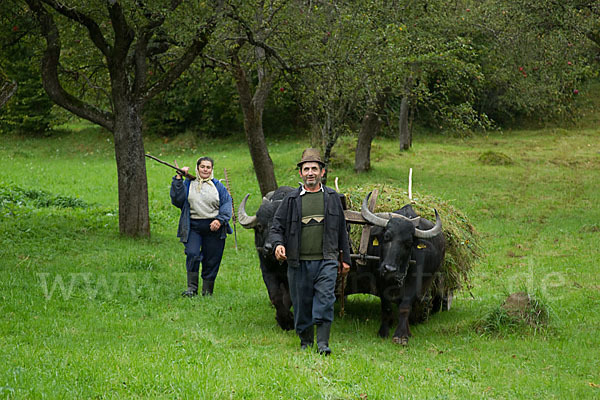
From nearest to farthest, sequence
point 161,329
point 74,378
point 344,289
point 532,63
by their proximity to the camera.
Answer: point 74,378 < point 161,329 < point 344,289 < point 532,63

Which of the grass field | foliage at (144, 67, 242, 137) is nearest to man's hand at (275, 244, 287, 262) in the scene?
the grass field

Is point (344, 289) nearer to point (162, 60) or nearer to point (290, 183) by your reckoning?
point (162, 60)

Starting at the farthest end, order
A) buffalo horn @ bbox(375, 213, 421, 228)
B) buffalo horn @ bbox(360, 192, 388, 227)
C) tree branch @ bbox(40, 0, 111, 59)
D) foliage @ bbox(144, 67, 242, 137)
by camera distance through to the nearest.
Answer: foliage @ bbox(144, 67, 242, 137)
tree branch @ bbox(40, 0, 111, 59)
buffalo horn @ bbox(375, 213, 421, 228)
buffalo horn @ bbox(360, 192, 388, 227)

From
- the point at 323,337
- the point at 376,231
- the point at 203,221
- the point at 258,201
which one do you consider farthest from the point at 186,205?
the point at 258,201

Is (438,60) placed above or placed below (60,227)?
above

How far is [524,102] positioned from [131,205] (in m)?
14.6

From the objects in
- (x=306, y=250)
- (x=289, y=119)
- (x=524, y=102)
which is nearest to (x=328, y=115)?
(x=524, y=102)

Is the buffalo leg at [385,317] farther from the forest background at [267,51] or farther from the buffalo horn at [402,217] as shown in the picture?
the forest background at [267,51]

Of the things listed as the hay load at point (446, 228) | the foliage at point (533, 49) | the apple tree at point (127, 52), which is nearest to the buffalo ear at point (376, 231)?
the hay load at point (446, 228)

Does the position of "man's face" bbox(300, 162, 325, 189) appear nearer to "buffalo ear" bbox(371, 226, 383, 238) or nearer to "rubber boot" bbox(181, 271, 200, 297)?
"buffalo ear" bbox(371, 226, 383, 238)

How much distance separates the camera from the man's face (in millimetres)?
7570

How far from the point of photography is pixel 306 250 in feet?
24.8

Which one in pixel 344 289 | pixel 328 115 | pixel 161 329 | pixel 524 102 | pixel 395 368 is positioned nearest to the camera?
pixel 395 368

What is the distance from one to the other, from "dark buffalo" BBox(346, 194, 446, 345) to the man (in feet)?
3.12
